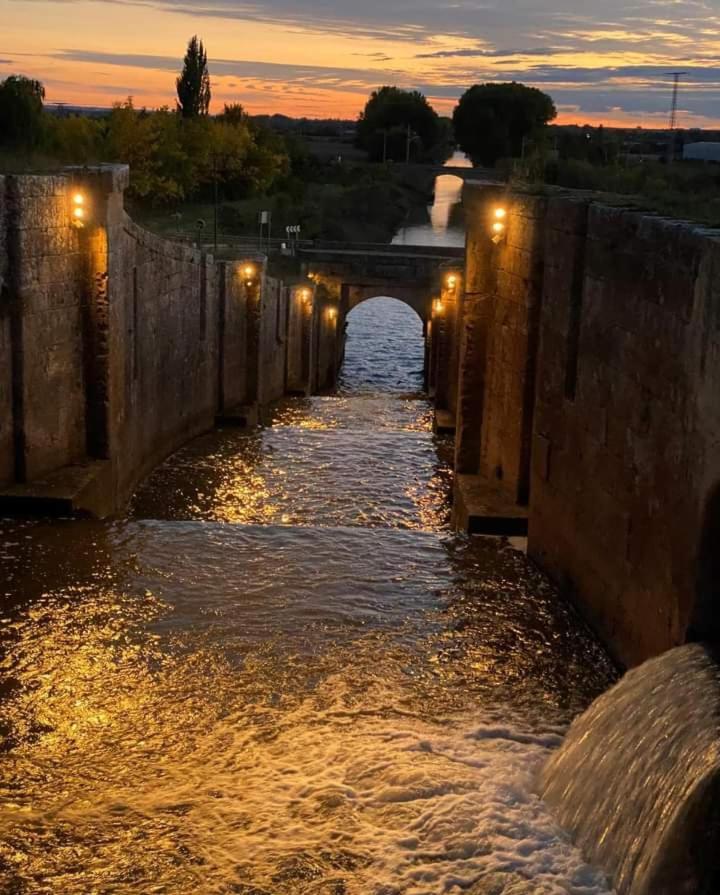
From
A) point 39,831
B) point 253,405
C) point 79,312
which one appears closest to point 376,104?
point 253,405

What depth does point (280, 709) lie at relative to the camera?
681 centimetres

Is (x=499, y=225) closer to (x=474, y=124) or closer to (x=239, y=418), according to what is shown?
(x=239, y=418)

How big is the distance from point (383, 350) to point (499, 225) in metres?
41.6

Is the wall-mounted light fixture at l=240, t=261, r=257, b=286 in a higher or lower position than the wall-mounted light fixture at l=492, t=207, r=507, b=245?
lower

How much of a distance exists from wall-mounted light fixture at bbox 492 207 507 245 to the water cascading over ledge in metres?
6.32

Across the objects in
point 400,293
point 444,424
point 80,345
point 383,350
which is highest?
point 80,345

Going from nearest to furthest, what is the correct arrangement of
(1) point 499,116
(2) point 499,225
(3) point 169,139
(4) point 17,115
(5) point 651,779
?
(5) point 651,779 → (2) point 499,225 → (4) point 17,115 → (3) point 169,139 → (1) point 499,116

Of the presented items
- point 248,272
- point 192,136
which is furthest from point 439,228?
point 248,272

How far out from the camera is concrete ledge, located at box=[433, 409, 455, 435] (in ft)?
64.2

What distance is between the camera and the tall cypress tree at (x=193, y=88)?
67562 mm

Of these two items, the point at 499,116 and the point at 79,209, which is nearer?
the point at 79,209

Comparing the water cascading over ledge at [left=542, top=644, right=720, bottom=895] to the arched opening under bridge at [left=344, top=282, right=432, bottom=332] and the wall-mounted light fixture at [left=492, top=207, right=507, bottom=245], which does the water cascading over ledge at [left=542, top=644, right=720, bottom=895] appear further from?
the arched opening under bridge at [left=344, top=282, right=432, bottom=332]

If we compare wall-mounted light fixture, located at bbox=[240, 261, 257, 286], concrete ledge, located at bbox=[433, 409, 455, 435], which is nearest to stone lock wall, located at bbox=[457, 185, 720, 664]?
concrete ledge, located at bbox=[433, 409, 455, 435]

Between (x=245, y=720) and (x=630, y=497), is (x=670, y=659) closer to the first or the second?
(x=630, y=497)
